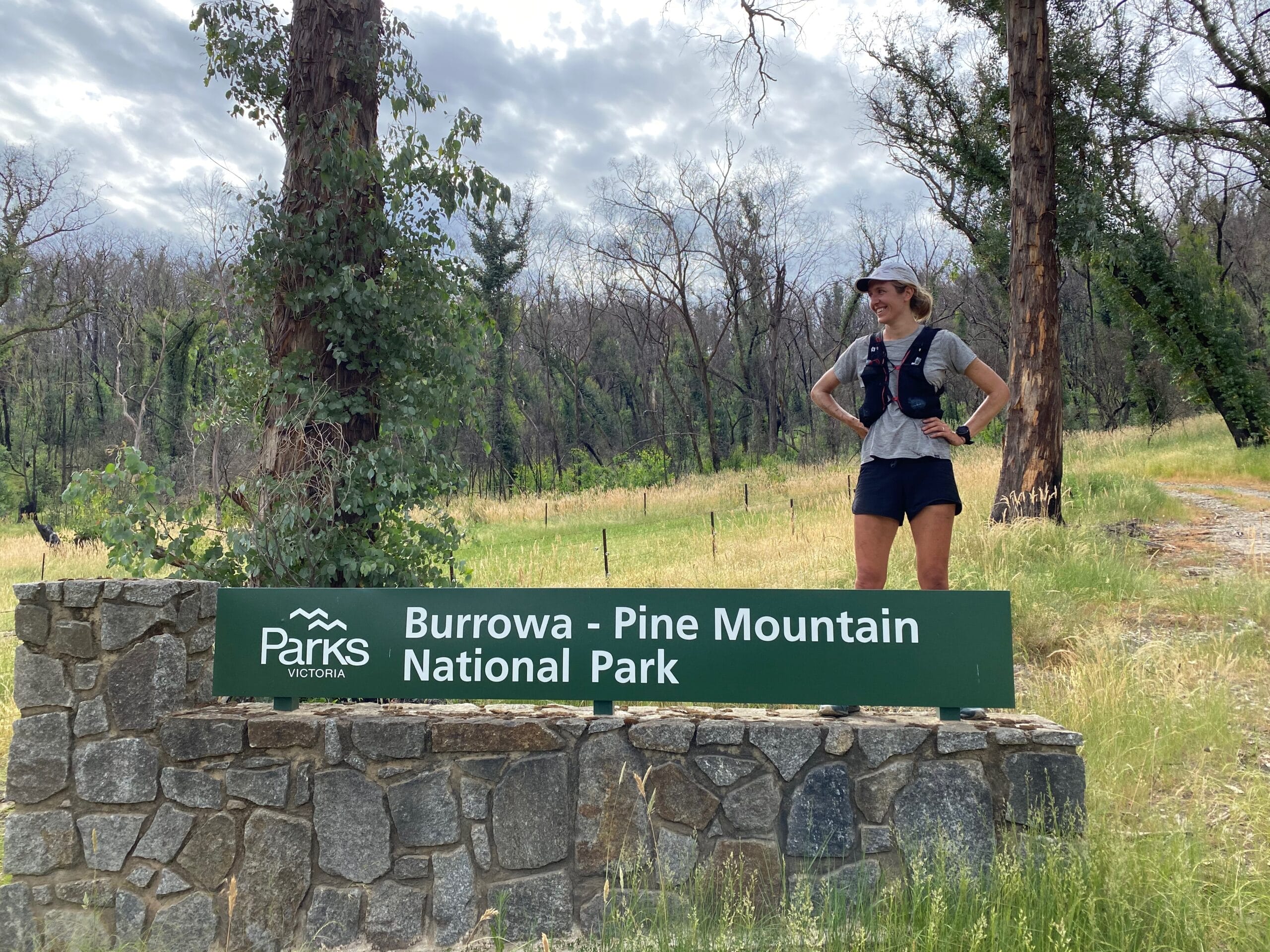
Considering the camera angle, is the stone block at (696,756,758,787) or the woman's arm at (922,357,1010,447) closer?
the stone block at (696,756,758,787)

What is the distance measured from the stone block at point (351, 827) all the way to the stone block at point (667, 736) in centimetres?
104

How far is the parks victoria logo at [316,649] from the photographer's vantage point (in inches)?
134

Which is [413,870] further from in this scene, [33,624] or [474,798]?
[33,624]

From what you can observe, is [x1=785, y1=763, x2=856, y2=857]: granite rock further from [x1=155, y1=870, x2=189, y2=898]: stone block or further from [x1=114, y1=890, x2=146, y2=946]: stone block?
[x1=114, y1=890, x2=146, y2=946]: stone block

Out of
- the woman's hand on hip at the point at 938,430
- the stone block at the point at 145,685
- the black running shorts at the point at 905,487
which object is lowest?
the stone block at the point at 145,685

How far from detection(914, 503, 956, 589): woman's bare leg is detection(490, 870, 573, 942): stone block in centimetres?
192

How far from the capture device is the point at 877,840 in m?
3.04

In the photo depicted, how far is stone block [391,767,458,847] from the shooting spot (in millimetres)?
3174

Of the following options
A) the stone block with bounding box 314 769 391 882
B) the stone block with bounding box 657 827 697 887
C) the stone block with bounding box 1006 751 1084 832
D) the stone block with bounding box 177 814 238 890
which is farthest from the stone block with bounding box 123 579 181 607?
the stone block with bounding box 1006 751 1084 832

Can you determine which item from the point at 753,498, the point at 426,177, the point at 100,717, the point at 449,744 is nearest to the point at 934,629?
the point at 449,744

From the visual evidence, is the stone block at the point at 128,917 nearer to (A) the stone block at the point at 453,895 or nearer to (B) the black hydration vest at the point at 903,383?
(A) the stone block at the point at 453,895

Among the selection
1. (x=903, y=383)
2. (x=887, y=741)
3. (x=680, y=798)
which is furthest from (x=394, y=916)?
(x=903, y=383)

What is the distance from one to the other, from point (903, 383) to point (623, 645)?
1644 mm

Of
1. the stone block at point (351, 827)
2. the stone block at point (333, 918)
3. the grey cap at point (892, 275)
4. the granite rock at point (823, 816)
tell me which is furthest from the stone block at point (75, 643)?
the grey cap at point (892, 275)
